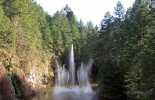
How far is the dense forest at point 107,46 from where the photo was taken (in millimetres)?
23328

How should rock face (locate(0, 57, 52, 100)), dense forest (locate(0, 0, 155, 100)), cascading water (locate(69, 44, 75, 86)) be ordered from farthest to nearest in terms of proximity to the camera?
cascading water (locate(69, 44, 75, 86)) < rock face (locate(0, 57, 52, 100)) < dense forest (locate(0, 0, 155, 100))

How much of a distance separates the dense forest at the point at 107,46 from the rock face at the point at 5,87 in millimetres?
2583

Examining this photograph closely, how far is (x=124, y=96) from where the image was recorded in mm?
27750

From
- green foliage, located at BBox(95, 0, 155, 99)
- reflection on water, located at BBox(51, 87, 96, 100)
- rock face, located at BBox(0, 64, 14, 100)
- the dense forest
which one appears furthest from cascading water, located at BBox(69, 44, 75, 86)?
rock face, located at BBox(0, 64, 14, 100)

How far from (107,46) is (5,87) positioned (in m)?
21.7

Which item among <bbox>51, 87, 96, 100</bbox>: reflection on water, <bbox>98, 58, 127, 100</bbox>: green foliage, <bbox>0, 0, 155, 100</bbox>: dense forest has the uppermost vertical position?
<bbox>0, 0, 155, 100</bbox>: dense forest

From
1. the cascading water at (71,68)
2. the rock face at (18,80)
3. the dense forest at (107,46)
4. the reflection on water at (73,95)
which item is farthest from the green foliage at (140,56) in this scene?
the cascading water at (71,68)

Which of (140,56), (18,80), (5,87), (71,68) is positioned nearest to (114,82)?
(140,56)

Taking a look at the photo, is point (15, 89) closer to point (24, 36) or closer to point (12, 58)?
point (12, 58)

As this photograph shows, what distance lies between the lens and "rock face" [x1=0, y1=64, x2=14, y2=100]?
83.9ft

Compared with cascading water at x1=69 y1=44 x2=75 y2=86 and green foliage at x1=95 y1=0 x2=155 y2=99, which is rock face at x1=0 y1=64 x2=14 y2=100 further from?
cascading water at x1=69 y1=44 x2=75 y2=86

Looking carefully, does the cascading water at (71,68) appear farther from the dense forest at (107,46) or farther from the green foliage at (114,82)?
the green foliage at (114,82)

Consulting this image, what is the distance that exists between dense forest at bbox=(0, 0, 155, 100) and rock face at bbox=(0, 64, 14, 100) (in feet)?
8.47

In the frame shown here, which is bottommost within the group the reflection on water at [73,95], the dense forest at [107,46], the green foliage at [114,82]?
the reflection on water at [73,95]
